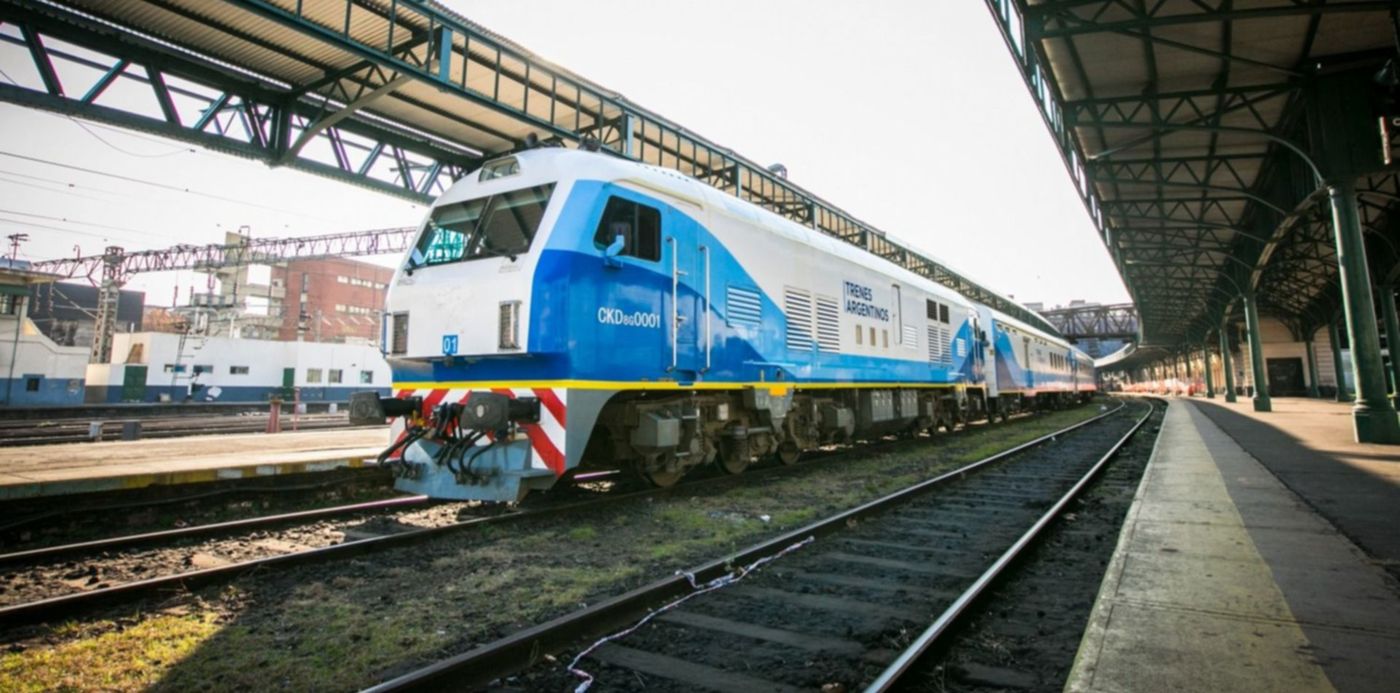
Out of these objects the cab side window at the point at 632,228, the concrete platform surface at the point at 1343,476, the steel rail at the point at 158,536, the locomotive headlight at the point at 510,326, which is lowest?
the steel rail at the point at 158,536

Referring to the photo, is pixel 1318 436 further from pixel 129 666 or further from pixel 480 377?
pixel 129 666

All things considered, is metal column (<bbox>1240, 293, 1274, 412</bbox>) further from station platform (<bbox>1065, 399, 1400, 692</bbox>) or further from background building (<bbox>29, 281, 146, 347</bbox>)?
background building (<bbox>29, 281, 146, 347</bbox>)

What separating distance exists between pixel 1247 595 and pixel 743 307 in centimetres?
568

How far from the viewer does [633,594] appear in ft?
12.9

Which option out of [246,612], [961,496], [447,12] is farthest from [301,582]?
[447,12]

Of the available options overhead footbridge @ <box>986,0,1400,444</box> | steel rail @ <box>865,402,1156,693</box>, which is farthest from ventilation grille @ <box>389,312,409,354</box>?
overhead footbridge @ <box>986,0,1400,444</box>

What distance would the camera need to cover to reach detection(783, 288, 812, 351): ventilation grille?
30.8 feet

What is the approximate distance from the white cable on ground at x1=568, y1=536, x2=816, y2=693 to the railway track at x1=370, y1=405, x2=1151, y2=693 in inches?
0.4

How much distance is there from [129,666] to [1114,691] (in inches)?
178

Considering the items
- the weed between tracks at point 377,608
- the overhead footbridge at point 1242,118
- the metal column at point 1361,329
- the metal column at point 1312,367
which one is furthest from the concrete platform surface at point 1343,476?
the metal column at point 1312,367

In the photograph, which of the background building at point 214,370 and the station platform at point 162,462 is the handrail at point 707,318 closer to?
the station platform at point 162,462

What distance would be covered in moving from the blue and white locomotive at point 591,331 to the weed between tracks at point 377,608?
83cm

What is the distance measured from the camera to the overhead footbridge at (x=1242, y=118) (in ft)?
36.5

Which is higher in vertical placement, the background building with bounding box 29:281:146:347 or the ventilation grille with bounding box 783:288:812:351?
the background building with bounding box 29:281:146:347
